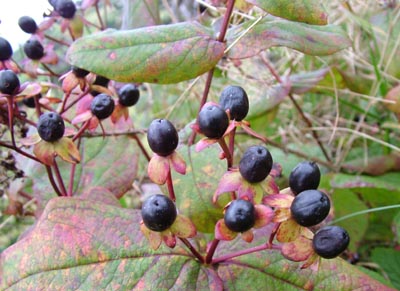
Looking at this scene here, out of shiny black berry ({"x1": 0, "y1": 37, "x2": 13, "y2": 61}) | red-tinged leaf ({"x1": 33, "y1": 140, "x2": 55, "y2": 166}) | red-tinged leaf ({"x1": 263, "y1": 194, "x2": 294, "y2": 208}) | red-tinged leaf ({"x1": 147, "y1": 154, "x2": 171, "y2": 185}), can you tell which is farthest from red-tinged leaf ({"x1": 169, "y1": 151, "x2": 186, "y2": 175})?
shiny black berry ({"x1": 0, "y1": 37, "x2": 13, "y2": 61})

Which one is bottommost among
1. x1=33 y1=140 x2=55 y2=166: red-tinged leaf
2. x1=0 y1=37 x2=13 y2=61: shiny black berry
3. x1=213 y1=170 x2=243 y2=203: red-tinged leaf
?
x1=213 y1=170 x2=243 y2=203: red-tinged leaf

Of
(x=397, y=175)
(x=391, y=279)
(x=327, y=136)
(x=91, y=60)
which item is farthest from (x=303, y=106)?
(x=91, y=60)

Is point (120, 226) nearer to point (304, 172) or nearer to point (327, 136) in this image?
point (304, 172)

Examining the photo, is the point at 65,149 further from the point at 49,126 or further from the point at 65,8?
the point at 65,8

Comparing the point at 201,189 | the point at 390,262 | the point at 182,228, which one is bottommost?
the point at 390,262

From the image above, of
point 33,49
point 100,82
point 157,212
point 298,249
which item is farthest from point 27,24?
point 298,249

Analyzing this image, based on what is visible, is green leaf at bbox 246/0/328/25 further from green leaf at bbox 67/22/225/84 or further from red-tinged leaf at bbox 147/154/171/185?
red-tinged leaf at bbox 147/154/171/185

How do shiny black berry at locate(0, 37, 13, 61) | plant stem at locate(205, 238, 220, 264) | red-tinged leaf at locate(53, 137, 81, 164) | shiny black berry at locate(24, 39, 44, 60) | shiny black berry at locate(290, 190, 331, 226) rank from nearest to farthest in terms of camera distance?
shiny black berry at locate(290, 190, 331, 226) → plant stem at locate(205, 238, 220, 264) → red-tinged leaf at locate(53, 137, 81, 164) → shiny black berry at locate(0, 37, 13, 61) → shiny black berry at locate(24, 39, 44, 60)

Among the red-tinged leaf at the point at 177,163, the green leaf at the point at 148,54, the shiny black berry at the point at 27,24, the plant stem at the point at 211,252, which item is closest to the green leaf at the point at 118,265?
the plant stem at the point at 211,252
